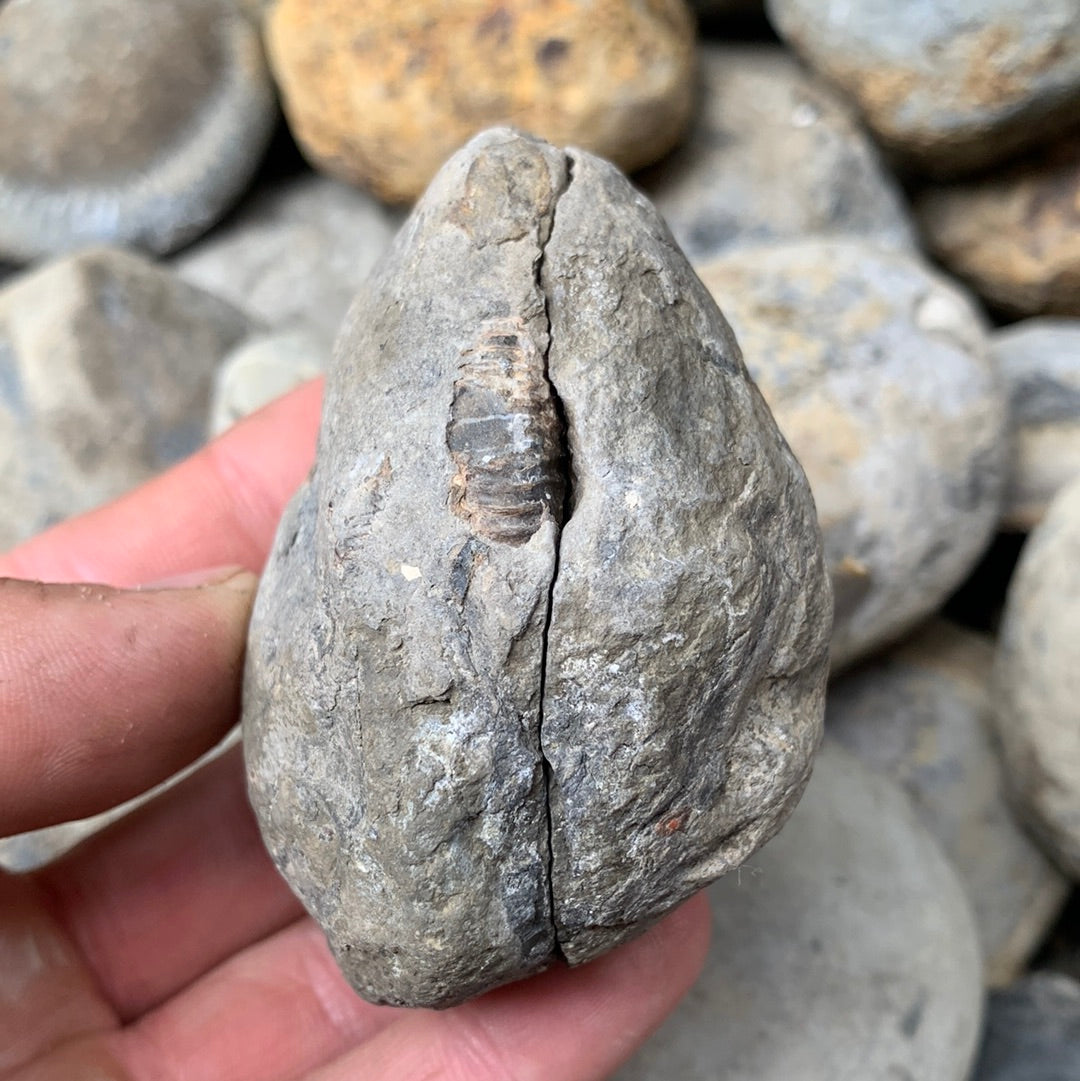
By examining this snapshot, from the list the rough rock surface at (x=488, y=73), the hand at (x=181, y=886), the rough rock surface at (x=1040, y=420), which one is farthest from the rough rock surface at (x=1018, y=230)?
the hand at (x=181, y=886)

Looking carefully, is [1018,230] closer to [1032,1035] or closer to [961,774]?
[961,774]

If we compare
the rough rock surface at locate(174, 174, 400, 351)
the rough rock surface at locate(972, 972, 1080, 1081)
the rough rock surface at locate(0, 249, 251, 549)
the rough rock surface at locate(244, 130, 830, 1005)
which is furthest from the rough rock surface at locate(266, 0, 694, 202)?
the rough rock surface at locate(972, 972, 1080, 1081)

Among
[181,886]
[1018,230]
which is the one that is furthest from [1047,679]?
[181,886]

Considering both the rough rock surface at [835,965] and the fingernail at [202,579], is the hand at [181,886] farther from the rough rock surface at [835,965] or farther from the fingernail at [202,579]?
the rough rock surface at [835,965]

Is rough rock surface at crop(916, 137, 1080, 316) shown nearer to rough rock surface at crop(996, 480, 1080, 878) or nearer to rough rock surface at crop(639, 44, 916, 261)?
rough rock surface at crop(639, 44, 916, 261)

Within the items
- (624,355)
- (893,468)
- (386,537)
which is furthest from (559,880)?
(893,468)

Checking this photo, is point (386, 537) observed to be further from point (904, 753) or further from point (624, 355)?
point (904, 753)
